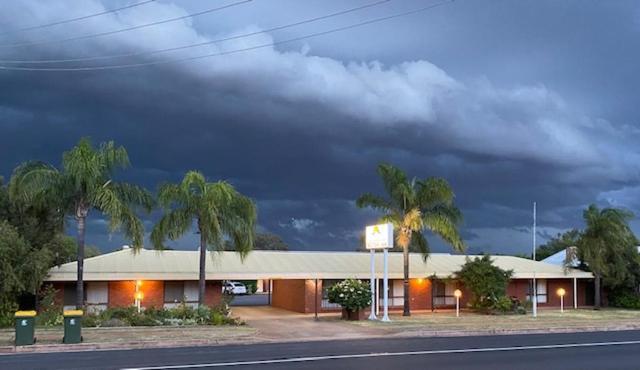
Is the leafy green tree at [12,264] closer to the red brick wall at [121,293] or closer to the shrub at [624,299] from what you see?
the red brick wall at [121,293]

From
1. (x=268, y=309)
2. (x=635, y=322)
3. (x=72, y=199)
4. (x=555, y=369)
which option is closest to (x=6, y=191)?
(x=72, y=199)

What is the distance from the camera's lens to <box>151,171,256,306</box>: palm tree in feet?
99.8

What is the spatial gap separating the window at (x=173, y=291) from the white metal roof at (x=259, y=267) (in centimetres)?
85

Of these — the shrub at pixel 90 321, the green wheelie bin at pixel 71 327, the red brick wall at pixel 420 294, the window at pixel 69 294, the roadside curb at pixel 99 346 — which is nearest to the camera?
the roadside curb at pixel 99 346

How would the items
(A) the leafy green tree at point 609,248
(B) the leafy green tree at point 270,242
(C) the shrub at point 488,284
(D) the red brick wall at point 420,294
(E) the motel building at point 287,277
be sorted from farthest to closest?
(B) the leafy green tree at point 270,242 < (A) the leafy green tree at point 609,248 < (D) the red brick wall at point 420,294 < (C) the shrub at point 488,284 < (E) the motel building at point 287,277

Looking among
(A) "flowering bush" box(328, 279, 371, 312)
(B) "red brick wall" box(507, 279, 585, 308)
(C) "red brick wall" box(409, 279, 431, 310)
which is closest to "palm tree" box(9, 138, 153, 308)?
(A) "flowering bush" box(328, 279, 371, 312)

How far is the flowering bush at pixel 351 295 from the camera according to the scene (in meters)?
32.9

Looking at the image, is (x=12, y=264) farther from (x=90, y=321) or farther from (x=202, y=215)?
(x=202, y=215)

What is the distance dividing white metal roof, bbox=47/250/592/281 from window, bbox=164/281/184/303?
0.85 metres

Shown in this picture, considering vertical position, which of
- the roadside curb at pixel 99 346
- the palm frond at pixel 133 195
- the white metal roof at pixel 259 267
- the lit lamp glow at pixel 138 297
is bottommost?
the roadside curb at pixel 99 346

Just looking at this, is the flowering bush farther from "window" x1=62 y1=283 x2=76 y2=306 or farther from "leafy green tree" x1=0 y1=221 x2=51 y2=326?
"leafy green tree" x1=0 y1=221 x2=51 y2=326

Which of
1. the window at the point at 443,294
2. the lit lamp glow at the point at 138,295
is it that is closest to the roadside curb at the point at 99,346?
the lit lamp glow at the point at 138,295

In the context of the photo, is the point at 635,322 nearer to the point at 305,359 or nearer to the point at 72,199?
the point at 305,359

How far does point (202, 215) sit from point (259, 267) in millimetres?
7808
